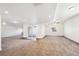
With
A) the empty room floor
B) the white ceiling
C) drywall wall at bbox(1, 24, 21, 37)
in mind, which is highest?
the white ceiling

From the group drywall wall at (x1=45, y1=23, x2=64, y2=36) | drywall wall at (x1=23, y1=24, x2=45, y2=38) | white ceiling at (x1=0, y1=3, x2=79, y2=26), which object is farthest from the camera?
drywall wall at (x1=45, y1=23, x2=64, y2=36)

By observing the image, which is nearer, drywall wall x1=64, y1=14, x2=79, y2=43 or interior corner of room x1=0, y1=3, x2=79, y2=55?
interior corner of room x1=0, y1=3, x2=79, y2=55

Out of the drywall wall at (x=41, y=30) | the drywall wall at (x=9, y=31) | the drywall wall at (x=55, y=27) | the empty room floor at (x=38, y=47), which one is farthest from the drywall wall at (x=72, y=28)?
the drywall wall at (x=9, y=31)

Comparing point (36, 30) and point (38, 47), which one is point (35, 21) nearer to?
point (36, 30)

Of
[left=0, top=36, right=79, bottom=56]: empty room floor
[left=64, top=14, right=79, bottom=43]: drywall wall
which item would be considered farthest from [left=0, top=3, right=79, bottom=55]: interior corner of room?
[left=0, top=36, right=79, bottom=56]: empty room floor

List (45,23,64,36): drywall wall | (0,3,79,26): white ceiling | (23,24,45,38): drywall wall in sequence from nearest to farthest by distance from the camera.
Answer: (0,3,79,26): white ceiling
(23,24,45,38): drywall wall
(45,23,64,36): drywall wall

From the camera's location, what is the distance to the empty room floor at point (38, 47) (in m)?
3.00

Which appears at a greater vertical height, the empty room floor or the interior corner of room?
the interior corner of room

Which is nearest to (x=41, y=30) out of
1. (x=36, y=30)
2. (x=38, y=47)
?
(x=36, y=30)

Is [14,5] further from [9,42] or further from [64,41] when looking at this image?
[64,41]

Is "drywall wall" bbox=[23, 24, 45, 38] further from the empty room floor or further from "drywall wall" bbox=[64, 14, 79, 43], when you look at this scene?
"drywall wall" bbox=[64, 14, 79, 43]

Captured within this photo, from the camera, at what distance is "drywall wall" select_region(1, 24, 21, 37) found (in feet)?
9.95

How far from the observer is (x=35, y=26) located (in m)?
3.19

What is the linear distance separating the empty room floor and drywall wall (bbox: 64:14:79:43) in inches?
11.6
